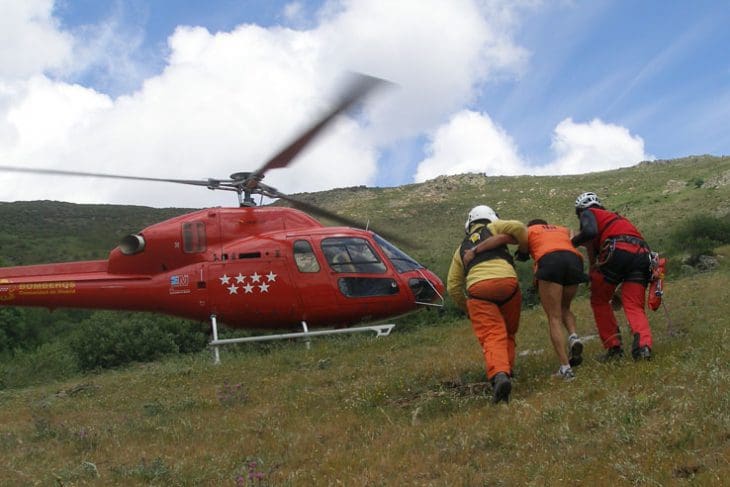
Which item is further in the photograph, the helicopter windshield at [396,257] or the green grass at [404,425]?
the helicopter windshield at [396,257]

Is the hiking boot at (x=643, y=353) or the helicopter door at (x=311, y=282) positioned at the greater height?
the helicopter door at (x=311, y=282)

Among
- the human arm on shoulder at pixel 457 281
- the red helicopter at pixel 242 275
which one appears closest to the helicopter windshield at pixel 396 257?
the red helicopter at pixel 242 275

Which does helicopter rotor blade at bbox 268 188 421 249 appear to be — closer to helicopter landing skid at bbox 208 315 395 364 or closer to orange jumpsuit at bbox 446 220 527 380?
helicopter landing skid at bbox 208 315 395 364

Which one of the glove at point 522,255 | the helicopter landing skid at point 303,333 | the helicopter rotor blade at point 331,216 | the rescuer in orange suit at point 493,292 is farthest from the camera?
the helicopter rotor blade at point 331,216

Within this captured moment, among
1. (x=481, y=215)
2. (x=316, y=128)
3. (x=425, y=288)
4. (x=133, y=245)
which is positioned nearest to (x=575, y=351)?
(x=481, y=215)

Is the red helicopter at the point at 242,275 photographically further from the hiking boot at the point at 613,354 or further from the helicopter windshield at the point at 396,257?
the hiking boot at the point at 613,354

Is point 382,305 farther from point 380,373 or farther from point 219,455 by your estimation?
point 219,455

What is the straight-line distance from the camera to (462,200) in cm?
7900

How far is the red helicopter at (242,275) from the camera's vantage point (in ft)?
42.7

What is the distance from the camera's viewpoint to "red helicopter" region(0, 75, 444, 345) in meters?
13.0

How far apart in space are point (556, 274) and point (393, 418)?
2.21 metres

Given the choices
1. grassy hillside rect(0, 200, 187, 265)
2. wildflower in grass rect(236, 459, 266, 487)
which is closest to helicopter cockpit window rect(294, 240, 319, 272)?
wildflower in grass rect(236, 459, 266, 487)

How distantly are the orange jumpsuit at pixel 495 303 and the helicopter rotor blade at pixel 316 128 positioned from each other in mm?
3186

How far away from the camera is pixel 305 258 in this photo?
1310cm
